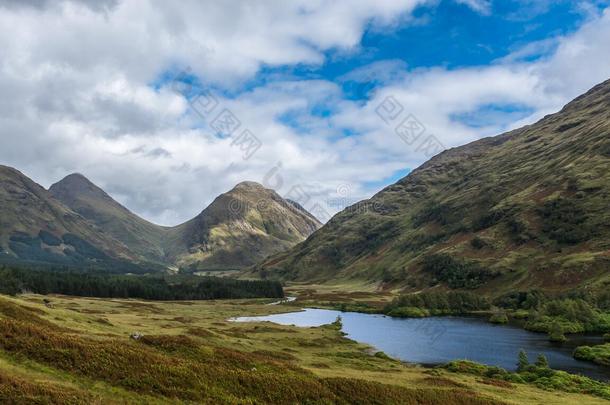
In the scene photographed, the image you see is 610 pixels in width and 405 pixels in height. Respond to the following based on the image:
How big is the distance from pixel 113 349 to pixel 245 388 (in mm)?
11261

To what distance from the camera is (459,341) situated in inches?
4604

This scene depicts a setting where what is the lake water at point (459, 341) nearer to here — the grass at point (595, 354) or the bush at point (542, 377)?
the grass at point (595, 354)

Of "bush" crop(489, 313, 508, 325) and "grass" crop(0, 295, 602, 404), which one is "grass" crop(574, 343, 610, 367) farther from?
"bush" crop(489, 313, 508, 325)

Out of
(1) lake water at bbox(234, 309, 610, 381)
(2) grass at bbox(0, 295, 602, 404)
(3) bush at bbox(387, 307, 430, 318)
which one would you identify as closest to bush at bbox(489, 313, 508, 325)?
(1) lake water at bbox(234, 309, 610, 381)

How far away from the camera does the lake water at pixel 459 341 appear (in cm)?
9175

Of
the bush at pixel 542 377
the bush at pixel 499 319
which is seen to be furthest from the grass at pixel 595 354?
the bush at pixel 499 319

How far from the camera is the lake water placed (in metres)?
91.8

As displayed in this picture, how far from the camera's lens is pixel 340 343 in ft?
348

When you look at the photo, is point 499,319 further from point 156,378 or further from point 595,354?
point 156,378

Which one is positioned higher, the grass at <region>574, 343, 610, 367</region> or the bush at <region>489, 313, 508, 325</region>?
the bush at <region>489, 313, 508, 325</region>

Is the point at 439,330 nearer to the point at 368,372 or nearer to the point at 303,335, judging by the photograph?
the point at 303,335

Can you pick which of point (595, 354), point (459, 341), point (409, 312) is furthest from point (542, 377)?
point (409, 312)

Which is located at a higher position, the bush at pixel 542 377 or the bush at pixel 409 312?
the bush at pixel 409 312

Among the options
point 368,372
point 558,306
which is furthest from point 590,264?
point 368,372
